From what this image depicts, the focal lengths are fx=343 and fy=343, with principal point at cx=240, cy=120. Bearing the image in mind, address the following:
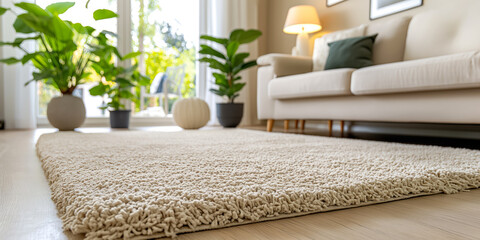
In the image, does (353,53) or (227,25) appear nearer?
(353,53)

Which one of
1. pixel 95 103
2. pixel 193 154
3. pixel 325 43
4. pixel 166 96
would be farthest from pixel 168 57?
pixel 193 154

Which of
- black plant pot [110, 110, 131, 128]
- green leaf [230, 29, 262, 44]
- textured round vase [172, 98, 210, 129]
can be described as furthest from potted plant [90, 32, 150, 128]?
green leaf [230, 29, 262, 44]

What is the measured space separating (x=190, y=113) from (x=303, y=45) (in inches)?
53.4

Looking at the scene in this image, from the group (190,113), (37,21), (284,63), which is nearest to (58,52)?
(37,21)

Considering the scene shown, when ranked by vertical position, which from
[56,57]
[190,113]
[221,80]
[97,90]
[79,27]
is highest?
[79,27]

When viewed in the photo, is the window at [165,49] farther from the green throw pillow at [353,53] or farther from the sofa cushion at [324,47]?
the green throw pillow at [353,53]

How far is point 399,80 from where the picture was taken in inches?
67.8

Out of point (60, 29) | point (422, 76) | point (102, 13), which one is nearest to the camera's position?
point (422, 76)

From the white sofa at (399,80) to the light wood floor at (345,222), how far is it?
1005 millimetres

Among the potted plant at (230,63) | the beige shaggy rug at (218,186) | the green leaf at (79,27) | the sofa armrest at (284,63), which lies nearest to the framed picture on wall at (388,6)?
the sofa armrest at (284,63)

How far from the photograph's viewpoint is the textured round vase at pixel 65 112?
268cm

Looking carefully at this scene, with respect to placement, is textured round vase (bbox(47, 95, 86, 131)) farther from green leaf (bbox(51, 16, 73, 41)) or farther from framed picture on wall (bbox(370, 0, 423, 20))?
framed picture on wall (bbox(370, 0, 423, 20))

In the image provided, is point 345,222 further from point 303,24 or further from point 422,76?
point 303,24

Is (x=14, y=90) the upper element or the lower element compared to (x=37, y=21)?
lower
